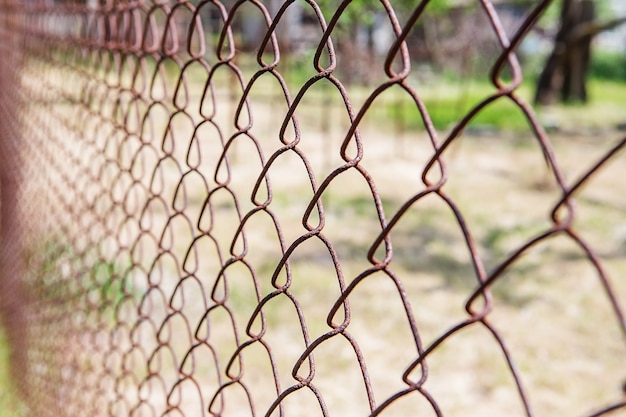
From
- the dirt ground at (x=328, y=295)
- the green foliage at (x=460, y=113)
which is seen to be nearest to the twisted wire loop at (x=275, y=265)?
the dirt ground at (x=328, y=295)

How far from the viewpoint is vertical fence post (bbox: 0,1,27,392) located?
257 cm

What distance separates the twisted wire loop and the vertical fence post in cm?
2

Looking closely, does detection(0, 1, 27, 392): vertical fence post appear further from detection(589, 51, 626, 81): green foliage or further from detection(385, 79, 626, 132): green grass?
detection(589, 51, 626, 81): green foliage

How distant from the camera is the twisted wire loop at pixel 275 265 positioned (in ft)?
2.34

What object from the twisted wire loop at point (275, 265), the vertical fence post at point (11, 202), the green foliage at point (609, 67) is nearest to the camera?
the twisted wire loop at point (275, 265)

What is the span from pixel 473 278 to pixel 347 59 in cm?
455

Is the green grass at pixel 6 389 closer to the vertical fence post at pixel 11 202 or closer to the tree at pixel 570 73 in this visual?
the vertical fence post at pixel 11 202

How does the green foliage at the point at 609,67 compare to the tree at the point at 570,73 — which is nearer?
the tree at the point at 570,73

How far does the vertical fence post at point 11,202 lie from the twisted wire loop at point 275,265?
2 centimetres

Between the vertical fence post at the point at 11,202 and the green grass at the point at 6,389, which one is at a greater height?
the vertical fence post at the point at 11,202

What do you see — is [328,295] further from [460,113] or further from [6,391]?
[460,113]

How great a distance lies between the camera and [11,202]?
2.92 metres

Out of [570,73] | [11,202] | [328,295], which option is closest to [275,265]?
[328,295]

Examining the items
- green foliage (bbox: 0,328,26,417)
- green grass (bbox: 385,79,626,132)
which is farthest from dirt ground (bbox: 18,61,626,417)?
green grass (bbox: 385,79,626,132)
